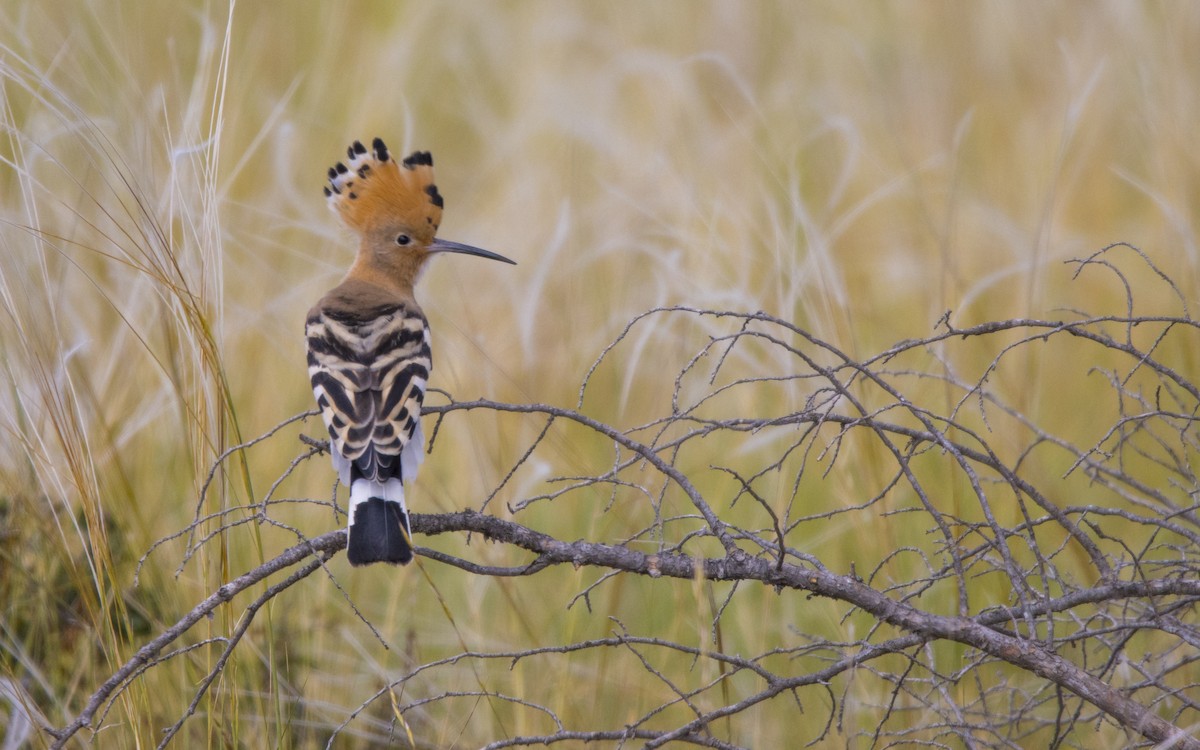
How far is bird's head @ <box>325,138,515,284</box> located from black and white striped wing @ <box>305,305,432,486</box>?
1.96 feet

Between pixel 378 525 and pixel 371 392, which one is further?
pixel 371 392

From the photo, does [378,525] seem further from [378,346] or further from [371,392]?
[378,346]

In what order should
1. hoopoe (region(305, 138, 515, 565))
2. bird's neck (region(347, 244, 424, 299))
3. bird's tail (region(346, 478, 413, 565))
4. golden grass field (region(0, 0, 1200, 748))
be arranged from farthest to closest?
bird's neck (region(347, 244, 424, 299)) → golden grass field (region(0, 0, 1200, 748)) → hoopoe (region(305, 138, 515, 565)) → bird's tail (region(346, 478, 413, 565))

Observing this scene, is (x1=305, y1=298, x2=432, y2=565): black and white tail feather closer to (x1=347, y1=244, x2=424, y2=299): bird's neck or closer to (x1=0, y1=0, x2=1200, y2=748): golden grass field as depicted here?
(x1=0, y1=0, x2=1200, y2=748): golden grass field

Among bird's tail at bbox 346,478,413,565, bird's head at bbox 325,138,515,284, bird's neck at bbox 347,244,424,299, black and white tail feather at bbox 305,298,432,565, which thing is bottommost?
bird's tail at bbox 346,478,413,565

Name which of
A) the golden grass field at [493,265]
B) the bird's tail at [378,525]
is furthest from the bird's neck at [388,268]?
the bird's tail at [378,525]

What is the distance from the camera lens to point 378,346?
2.54 m

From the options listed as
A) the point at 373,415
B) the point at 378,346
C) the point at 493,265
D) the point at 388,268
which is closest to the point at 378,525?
the point at 373,415

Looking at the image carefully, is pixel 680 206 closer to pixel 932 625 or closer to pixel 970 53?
pixel 970 53

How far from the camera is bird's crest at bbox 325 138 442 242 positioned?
10.5 feet

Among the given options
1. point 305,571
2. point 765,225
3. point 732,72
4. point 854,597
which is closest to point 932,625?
point 854,597

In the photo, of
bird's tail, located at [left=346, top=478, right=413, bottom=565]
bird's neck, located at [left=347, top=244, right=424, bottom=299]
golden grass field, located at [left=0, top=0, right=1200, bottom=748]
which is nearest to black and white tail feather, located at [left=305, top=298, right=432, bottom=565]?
bird's tail, located at [left=346, top=478, right=413, bottom=565]

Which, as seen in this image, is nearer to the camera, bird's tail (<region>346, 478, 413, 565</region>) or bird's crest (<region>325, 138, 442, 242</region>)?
bird's tail (<region>346, 478, 413, 565</region>)

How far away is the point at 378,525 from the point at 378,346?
1.96ft
